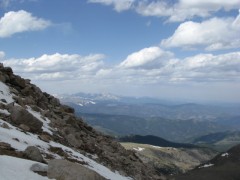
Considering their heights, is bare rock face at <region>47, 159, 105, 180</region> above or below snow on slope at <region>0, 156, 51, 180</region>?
below

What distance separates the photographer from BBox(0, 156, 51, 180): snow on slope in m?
19.1

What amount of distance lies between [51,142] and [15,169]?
1606cm

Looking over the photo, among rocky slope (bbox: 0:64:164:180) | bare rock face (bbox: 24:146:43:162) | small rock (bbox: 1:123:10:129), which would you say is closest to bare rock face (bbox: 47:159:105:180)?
rocky slope (bbox: 0:64:164:180)

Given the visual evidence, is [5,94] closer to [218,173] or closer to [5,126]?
[5,126]

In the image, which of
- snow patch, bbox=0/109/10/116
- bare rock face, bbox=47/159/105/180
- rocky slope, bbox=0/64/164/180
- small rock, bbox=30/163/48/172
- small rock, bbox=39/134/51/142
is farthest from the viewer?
snow patch, bbox=0/109/10/116

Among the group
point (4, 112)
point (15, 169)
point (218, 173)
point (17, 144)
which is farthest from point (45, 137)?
point (218, 173)

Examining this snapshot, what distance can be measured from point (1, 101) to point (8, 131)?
36.5ft

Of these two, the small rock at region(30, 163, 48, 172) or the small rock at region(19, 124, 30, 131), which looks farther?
the small rock at region(19, 124, 30, 131)

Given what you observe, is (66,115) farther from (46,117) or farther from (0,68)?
(0,68)

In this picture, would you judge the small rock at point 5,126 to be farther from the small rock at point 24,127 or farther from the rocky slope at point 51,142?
the small rock at point 24,127

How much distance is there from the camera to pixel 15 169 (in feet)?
67.1

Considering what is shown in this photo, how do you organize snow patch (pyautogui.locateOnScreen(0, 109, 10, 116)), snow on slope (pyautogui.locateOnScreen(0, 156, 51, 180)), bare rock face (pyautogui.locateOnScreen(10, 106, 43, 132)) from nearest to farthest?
snow on slope (pyautogui.locateOnScreen(0, 156, 51, 180)) < bare rock face (pyautogui.locateOnScreen(10, 106, 43, 132)) < snow patch (pyautogui.locateOnScreen(0, 109, 10, 116))

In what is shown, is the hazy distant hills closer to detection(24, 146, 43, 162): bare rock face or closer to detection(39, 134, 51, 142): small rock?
detection(39, 134, 51, 142): small rock

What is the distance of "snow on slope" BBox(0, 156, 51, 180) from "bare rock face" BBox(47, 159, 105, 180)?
716mm
